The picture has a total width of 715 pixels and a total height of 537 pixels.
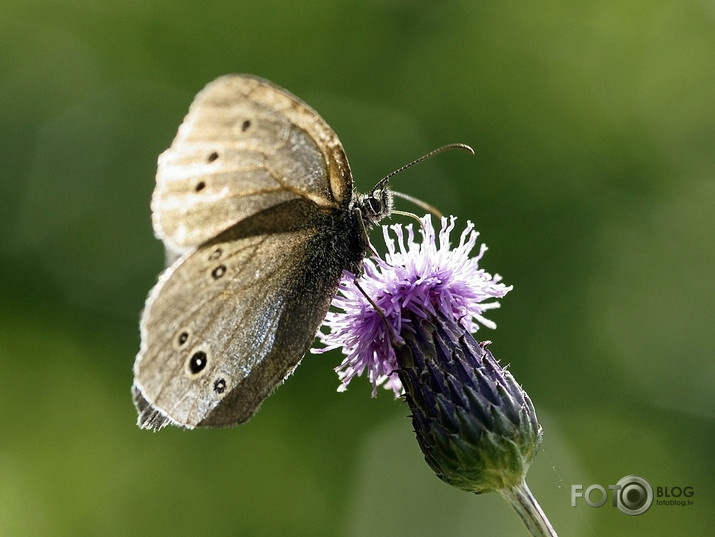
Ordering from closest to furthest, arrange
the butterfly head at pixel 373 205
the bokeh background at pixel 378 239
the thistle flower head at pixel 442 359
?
the thistle flower head at pixel 442 359 → the butterfly head at pixel 373 205 → the bokeh background at pixel 378 239

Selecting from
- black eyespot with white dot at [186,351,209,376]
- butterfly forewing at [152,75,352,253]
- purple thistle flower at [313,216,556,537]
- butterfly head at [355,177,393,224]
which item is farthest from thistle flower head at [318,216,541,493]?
black eyespot with white dot at [186,351,209,376]

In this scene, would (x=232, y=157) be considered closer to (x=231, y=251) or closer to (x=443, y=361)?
(x=231, y=251)

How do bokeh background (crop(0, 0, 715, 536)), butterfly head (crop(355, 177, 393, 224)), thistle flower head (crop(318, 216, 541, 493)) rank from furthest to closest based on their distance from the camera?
bokeh background (crop(0, 0, 715, 536)), butterfly head (crop(355, 177, 393, 224)), thistle flower head (crop(318, 216, 541, 493))

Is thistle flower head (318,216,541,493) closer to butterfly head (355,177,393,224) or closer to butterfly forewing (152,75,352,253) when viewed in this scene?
butterfly head (355,177,393,224)

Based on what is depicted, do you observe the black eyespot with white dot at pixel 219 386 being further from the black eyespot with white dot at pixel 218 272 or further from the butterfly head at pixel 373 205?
the butterfly head at pixel 373 205

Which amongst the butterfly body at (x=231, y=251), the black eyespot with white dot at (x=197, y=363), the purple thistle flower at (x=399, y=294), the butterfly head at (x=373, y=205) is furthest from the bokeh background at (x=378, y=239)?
the black eyespot with white dot at (x=197, y=363)

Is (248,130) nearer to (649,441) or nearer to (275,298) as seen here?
(275,298)
